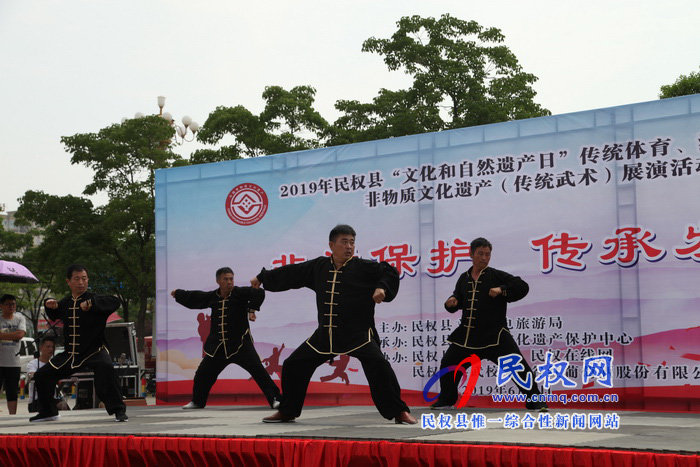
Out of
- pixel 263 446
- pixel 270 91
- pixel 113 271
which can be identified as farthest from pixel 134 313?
pixel 263 446

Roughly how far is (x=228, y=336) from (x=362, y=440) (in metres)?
3.67

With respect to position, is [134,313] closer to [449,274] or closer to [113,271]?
[113,271]

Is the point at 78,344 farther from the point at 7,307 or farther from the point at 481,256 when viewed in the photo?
the point at 481,256

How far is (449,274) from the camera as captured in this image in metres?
7.88

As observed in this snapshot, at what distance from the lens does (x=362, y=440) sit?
14.9 ft

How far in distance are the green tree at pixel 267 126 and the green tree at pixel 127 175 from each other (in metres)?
2.51

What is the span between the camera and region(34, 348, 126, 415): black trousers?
671 centimetres

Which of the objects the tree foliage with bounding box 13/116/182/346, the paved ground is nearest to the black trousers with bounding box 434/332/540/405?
the paved ground

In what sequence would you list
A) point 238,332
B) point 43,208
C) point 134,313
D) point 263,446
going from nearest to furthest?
point 263,446
point 238,332
point 43,208
point 134,313

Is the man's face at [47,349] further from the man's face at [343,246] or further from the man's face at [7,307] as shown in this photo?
the man's face at [343,246]

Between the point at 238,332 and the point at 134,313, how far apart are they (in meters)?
37.5

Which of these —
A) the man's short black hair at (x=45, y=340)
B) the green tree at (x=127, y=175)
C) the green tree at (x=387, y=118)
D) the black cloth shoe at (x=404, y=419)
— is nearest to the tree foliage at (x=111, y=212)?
the green tree at (x=127, y=175)

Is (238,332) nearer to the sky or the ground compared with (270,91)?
nearer to the ground

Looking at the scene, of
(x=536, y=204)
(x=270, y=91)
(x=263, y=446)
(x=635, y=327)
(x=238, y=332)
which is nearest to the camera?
(x=263, y=446)
